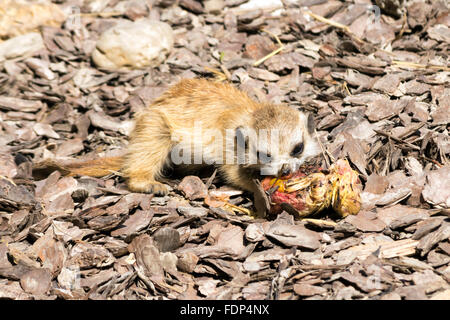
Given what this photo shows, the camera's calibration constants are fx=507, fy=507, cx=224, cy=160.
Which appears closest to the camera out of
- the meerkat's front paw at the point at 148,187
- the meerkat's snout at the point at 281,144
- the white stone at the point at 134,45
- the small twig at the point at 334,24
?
the meerkat's snout at the point at 281,144

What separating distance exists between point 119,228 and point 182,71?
291cm

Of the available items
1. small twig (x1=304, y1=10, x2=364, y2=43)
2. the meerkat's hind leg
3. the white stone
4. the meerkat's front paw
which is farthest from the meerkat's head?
the white stone

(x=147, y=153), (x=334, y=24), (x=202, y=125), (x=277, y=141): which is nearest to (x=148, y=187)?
(x=147, y=153)

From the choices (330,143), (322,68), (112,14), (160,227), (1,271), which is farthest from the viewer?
(112,14)

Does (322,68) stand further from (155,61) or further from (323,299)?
(323,299)

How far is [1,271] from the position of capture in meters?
4.12

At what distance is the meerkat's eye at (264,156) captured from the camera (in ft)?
16.2

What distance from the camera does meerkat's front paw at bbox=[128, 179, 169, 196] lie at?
5.30m

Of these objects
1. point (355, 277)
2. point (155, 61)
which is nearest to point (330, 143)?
point (355, 277)

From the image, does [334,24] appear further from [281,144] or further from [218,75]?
[281,144]

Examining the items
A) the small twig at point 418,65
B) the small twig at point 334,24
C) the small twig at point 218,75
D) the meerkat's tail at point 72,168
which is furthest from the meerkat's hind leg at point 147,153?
the small twig at point 418,65

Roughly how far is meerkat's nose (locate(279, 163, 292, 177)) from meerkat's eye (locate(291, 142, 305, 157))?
7.6 inches

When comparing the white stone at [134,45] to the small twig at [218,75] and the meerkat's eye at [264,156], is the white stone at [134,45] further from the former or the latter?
the meerkat's eye at [264,156]

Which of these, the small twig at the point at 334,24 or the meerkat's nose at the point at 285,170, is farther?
the small twig at the point at 334,24
